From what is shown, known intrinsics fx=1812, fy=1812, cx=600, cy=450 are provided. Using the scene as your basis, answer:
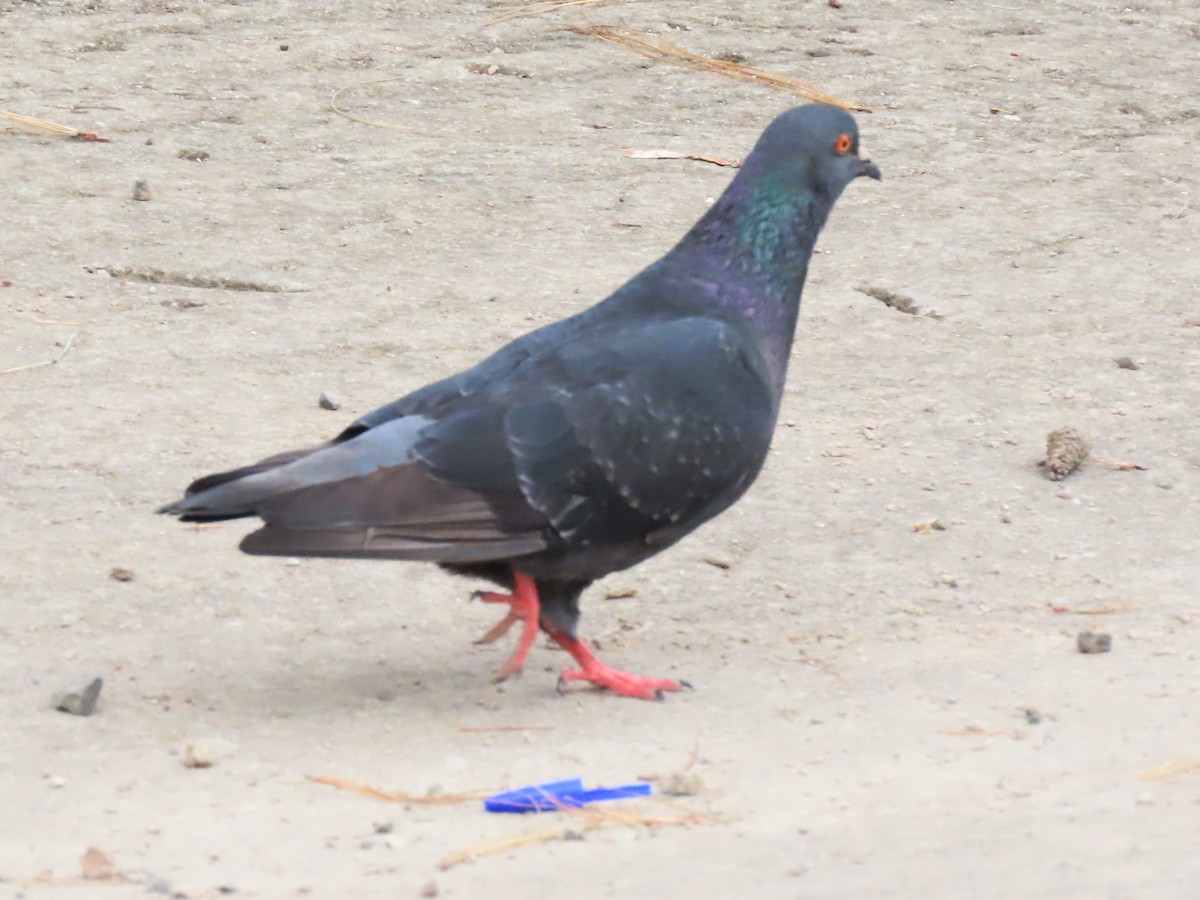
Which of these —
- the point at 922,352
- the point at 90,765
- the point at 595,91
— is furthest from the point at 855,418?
the point at 595,91

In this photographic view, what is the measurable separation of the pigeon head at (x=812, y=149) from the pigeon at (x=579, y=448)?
0.03ft

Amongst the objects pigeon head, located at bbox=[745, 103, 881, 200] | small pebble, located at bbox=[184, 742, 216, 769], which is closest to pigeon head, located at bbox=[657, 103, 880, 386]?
pigeon head, located at bbox=[745, 103, 881, 200]

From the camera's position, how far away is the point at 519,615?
423cm

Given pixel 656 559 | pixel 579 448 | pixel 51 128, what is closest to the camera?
pixel 579 448

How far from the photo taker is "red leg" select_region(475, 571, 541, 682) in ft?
13.5

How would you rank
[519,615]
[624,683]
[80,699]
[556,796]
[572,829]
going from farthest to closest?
[519,615] < [624,683] < [80,699] < [556,796] < [572,829]

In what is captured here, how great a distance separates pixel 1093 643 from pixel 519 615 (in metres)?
1.35

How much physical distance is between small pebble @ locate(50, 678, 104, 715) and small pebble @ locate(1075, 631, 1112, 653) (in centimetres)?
225

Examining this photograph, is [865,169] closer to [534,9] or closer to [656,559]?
[656,559]

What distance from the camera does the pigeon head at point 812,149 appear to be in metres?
4.43

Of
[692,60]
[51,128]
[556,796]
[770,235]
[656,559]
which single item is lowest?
[656,559]

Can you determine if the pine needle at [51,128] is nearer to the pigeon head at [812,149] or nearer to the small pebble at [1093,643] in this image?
the pigeon head at [812,149]

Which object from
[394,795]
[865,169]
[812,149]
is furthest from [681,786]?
[865,169]

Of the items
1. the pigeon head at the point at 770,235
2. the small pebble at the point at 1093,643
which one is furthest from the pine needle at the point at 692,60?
the small pebble at the point at 1093,643
